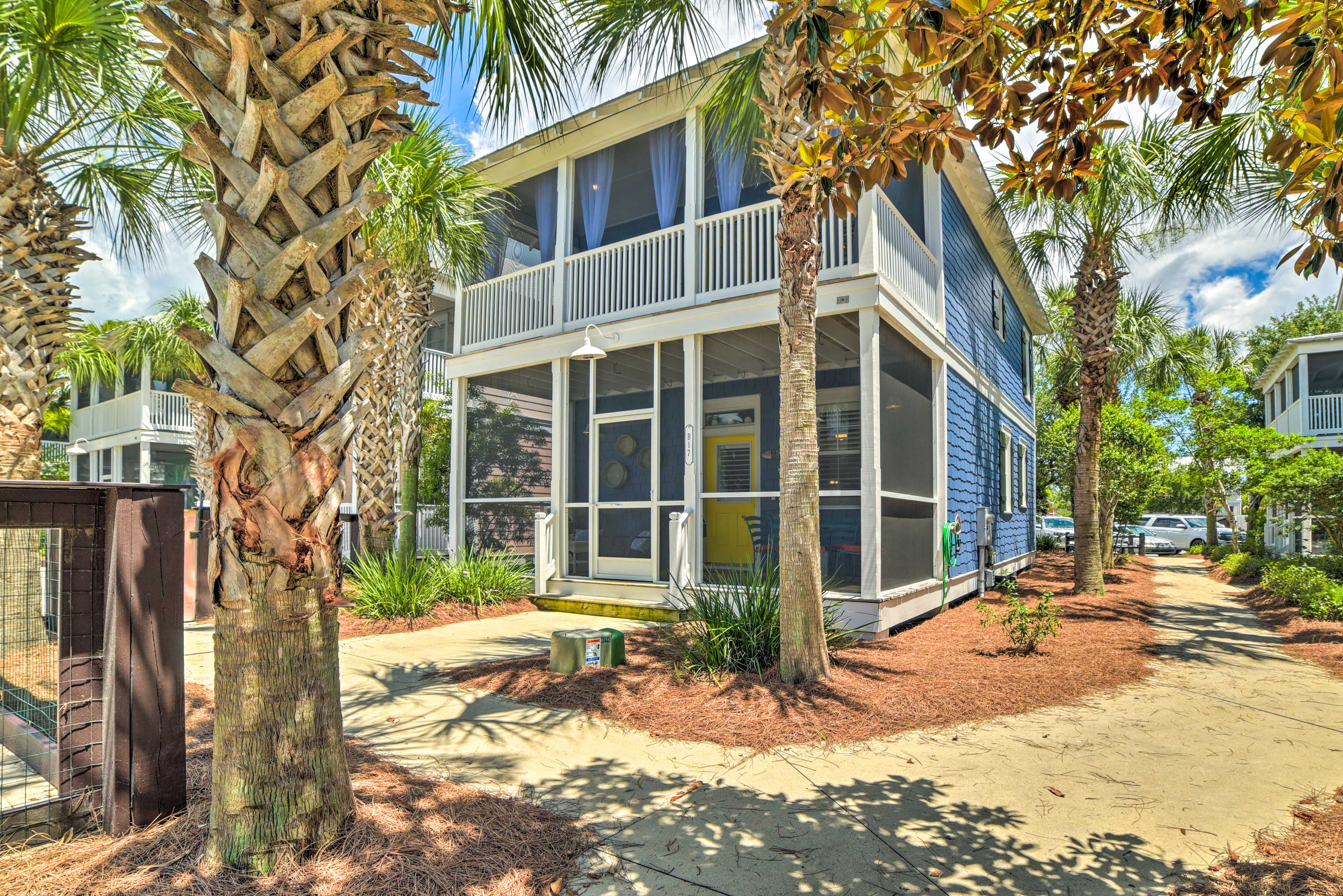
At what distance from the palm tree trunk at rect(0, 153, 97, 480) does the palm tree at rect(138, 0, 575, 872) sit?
5179 mm

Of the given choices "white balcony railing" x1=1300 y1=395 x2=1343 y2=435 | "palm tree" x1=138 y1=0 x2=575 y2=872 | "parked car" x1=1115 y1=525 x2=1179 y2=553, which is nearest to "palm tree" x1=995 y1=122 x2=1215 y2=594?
"palm tree" x1=138 y1=0 x2=575 y2=872

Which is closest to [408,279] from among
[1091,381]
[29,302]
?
[29,302]

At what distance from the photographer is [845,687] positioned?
525cm

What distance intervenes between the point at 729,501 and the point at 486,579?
331 centimetres

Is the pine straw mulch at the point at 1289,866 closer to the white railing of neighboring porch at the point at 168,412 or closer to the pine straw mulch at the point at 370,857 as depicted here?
the pine straw mulch at the point at 370,857

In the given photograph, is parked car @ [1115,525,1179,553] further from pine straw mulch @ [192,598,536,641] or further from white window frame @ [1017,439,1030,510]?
pine straw mulch @ [192,598,536,641]

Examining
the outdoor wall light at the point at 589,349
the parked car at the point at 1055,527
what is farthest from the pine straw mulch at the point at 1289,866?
the parked car at the point at 1055,527

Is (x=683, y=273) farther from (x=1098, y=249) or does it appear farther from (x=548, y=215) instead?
(x=1098, y=249)

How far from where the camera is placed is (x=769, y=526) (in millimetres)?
8227

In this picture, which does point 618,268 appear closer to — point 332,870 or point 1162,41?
point 1162,41

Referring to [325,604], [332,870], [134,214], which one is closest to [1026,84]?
[325,604]

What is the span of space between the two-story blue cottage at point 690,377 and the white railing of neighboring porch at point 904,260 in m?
0.04

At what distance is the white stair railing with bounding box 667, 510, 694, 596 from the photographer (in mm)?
8242

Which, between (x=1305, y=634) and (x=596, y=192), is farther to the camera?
(x=596, y=192)
